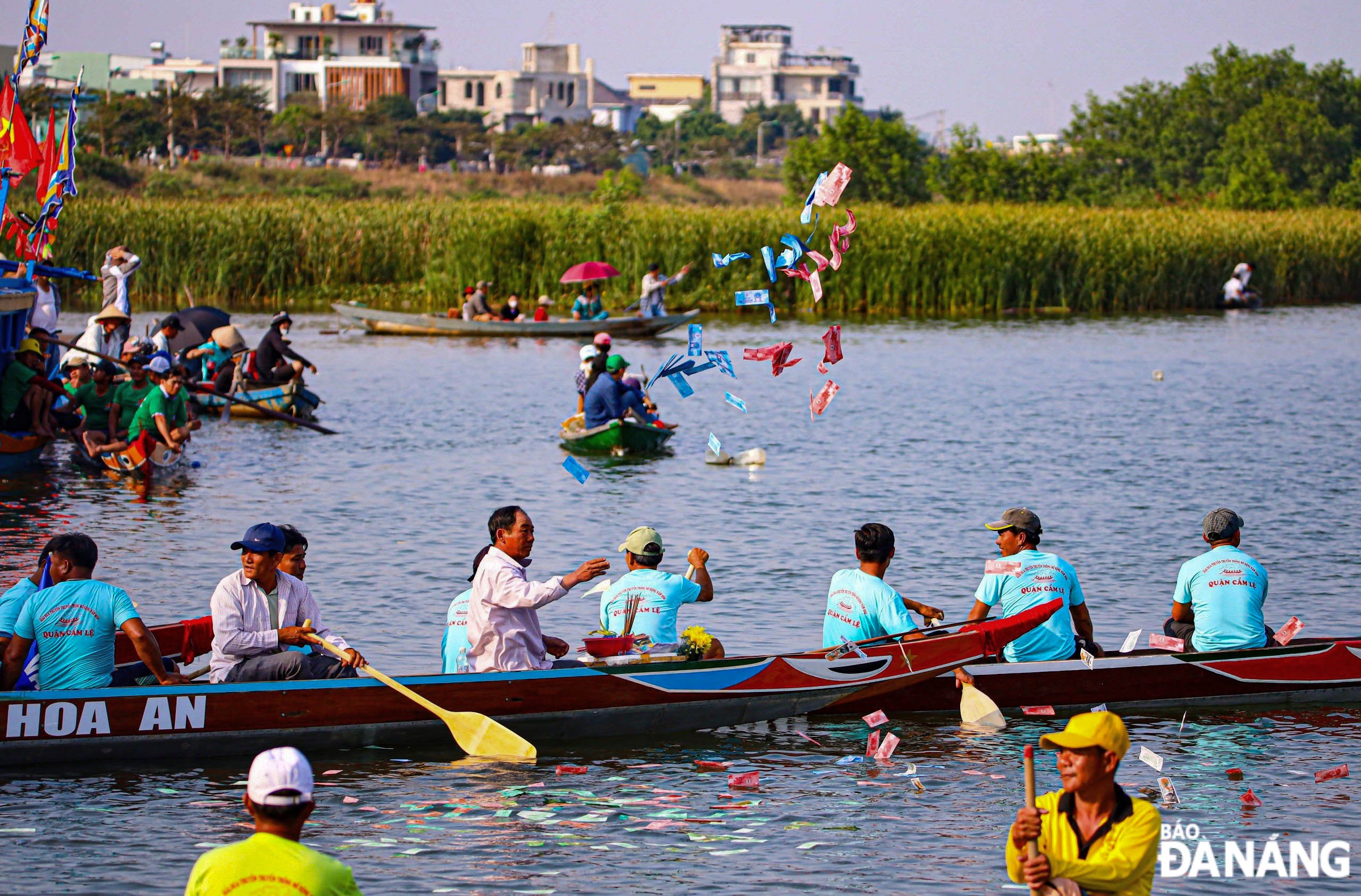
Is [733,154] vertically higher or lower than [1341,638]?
higher

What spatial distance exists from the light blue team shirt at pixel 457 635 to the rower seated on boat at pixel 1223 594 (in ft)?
15.3

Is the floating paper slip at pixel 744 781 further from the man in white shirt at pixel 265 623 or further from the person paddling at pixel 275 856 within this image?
the person paddling at pixel 275 856

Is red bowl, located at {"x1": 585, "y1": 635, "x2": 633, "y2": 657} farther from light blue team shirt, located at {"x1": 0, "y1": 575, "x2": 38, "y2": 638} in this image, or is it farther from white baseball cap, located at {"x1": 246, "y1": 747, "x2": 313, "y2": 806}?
white baseball cap, located at {"x1": 246, "y1": 747, "x2": 313, "y2": 806}

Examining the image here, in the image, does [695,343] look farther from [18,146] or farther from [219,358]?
[219,358]

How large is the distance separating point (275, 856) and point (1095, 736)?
257cm

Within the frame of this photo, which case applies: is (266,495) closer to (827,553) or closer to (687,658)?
(827,553)

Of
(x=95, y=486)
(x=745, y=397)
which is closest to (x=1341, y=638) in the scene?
(x=95, y=486)

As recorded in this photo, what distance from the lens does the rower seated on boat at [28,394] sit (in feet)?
61.3

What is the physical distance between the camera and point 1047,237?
4300 cm

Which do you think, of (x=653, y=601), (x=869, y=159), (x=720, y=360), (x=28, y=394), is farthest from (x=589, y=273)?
(x=869, y=159)

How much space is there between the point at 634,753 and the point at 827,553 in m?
6.31

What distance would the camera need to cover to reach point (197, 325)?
2509cm

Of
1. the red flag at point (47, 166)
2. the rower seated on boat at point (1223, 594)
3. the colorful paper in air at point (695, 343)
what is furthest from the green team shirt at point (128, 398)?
the rower seated on boat at point (1223, 594)

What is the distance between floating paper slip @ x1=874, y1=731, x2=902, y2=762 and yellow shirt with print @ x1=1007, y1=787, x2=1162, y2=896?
453 centimetres
